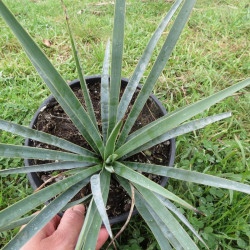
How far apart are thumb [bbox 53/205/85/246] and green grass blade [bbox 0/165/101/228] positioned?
22cm

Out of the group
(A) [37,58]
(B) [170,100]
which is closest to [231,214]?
(B) [170,100]

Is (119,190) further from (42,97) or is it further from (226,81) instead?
(226,81)

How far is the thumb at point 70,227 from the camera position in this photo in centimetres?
89

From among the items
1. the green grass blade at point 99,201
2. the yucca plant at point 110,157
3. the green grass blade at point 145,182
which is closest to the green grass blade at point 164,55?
the yucca plant at point 110,157

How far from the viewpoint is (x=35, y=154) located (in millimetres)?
785

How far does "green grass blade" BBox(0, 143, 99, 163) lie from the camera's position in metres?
0.71

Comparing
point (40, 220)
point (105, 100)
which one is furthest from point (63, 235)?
point (105, 100)

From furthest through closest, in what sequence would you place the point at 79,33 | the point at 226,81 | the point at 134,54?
the point at 79,33 < the point at 134,54 < the point at 226,81

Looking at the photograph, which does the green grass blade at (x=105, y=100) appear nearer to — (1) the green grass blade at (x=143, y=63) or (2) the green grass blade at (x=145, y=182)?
(1) the green grass blade at (x=143, y=63)

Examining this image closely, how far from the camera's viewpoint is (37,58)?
0.61 meters

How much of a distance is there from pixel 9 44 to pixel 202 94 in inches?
59.6

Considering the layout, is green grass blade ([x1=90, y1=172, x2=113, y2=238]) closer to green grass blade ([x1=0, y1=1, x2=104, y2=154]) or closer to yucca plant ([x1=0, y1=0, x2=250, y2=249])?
yucca plant ([x1=0, y1=0, x2=250, y2=249])

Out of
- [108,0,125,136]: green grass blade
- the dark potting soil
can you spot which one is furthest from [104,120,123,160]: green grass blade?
the dark potting soil

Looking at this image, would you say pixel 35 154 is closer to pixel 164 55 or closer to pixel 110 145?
pixel 110 145
